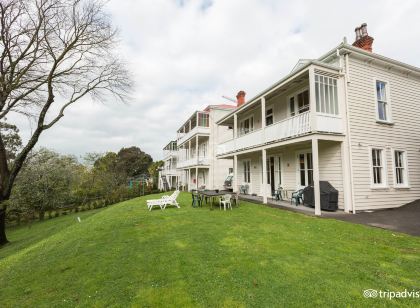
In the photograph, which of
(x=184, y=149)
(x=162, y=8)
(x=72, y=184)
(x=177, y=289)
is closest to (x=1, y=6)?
(x=162, y=8)

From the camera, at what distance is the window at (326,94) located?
925 cm

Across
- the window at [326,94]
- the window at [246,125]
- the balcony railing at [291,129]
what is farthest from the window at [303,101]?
the window at [246,125]

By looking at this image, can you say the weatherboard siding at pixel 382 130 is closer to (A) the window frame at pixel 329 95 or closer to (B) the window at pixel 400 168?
(B) the window at pixel 400 168

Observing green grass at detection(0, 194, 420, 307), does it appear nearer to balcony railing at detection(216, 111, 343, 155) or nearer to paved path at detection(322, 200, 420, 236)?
paved path at detection(322, 200, 420, 236)

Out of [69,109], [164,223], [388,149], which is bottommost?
[164,223]

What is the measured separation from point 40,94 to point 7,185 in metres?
5.24

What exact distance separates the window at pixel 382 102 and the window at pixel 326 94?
271 centimetres

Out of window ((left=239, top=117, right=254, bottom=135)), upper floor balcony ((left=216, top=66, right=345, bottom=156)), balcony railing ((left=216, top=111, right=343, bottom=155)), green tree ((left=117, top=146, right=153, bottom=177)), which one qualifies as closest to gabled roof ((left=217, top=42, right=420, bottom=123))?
upper floor balcony ((left=216, top=66, right=345, bottom=156))

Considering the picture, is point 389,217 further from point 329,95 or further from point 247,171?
point 247,171

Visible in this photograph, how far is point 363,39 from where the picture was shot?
1076 centimetres

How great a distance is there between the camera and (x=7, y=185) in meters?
11.4

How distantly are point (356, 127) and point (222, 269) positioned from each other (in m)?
9.05

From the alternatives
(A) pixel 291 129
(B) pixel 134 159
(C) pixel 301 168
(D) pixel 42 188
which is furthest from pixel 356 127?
(B) pixel 134 159

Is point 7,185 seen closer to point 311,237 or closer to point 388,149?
point 311,237
